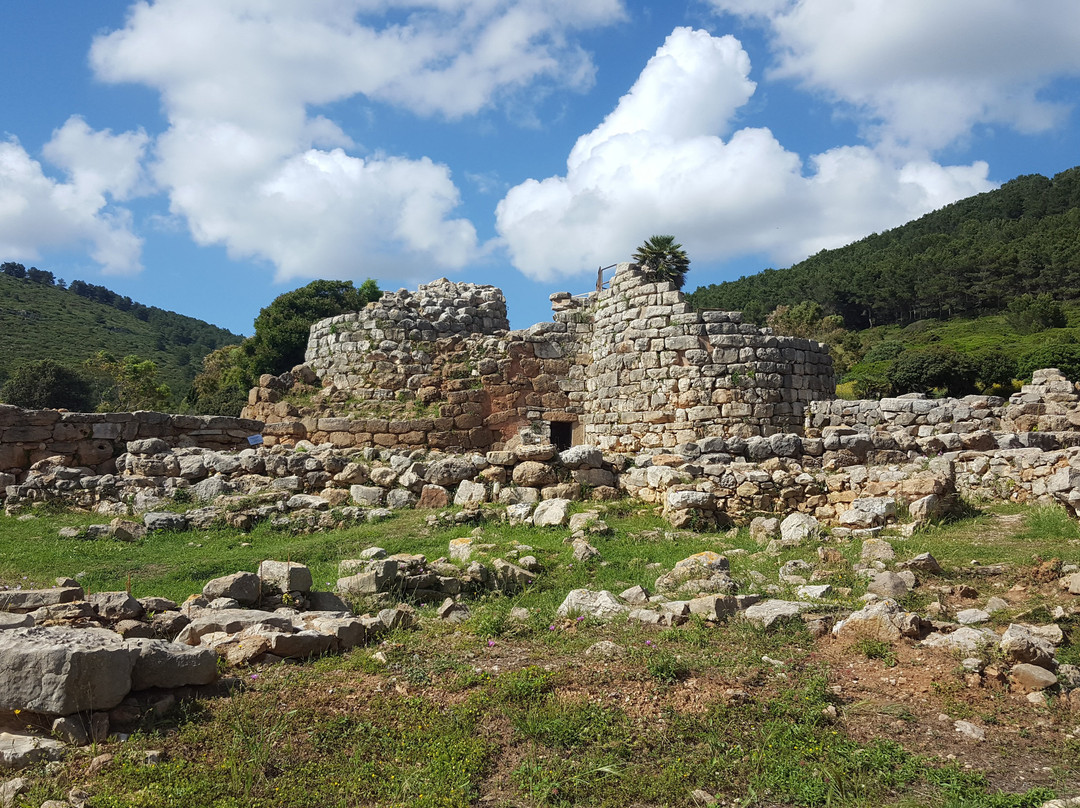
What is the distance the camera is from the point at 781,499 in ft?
36.3

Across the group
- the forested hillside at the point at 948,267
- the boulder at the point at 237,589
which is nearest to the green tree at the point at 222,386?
the boulder at the point at 237,589

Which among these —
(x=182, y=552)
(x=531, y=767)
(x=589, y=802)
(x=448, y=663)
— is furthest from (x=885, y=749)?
(x=182, y=552)

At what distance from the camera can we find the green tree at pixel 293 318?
1490 inches

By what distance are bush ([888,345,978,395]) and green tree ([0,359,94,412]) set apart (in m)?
43.0

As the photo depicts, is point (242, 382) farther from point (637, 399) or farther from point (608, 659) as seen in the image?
point (608, 659)

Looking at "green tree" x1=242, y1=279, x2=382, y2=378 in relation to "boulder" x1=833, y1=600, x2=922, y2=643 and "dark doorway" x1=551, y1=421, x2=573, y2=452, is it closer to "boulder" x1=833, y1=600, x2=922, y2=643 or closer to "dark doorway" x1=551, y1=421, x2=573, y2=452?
"dark doorway" x1=551, y1=421, x2=573, y2=452

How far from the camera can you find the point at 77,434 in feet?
44.7

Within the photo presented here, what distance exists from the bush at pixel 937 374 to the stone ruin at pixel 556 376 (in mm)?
17918

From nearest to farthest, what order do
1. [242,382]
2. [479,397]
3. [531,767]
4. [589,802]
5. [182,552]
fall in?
[589,802]
[531,767]
[182,552]
[479,397]
[242,382]

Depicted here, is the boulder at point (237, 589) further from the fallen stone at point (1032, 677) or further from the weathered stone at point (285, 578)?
the fallen stone at point (1032, 677)

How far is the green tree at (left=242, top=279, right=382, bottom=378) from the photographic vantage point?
37844mm

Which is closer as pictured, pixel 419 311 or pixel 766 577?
pixel 766 577

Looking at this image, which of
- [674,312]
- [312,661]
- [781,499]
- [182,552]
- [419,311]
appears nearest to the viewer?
[312,661]

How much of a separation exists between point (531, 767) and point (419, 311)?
17.4 m
